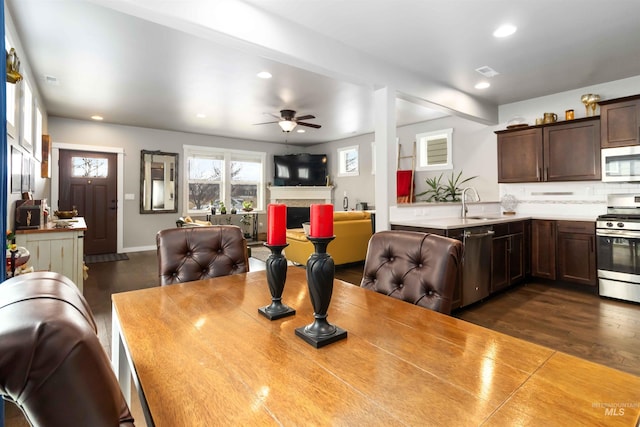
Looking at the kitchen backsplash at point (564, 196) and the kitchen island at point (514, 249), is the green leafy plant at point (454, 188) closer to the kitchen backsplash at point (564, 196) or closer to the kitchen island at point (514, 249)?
the kitchen backsplash at point (564, 196)

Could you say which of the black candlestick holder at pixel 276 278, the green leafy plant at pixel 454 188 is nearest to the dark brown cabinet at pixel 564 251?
the green leafy plant at pixel 454 188

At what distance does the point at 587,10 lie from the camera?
273 centimetres

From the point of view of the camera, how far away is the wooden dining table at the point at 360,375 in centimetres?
63

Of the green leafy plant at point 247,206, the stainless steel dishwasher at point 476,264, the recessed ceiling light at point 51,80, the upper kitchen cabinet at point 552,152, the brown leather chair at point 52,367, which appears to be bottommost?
the stainless steel dishwasher at point 476,264

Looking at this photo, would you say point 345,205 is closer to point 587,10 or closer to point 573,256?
point 573,256

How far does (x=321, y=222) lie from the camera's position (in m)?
0.97

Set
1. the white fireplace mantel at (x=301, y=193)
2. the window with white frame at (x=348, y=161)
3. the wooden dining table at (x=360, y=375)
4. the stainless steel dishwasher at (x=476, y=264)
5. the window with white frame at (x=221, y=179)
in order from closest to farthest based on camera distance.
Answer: the wooden dining table at (x=360, y=375) < the stainless steel dishwasher at (x=476, y=264) < the window with white frame at (x=221, y=179) < the window with white frame at (x=348, y=161) < the white fireplace mantel at (x=301, y=193)

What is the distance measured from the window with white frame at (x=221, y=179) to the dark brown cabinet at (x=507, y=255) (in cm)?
605

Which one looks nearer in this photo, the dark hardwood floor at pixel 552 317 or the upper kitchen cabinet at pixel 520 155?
the dark hardwood floor at pixel 552 317

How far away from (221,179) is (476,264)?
629cm

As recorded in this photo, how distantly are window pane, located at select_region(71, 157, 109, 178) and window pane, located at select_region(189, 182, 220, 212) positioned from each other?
1687 mm

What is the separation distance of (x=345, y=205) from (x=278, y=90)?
13.6 ft

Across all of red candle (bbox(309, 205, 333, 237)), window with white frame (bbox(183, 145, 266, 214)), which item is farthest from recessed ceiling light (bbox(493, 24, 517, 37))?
window with white frame (bbox(183, 145, 266, 214))

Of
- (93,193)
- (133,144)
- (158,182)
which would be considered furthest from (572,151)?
(93,193)
